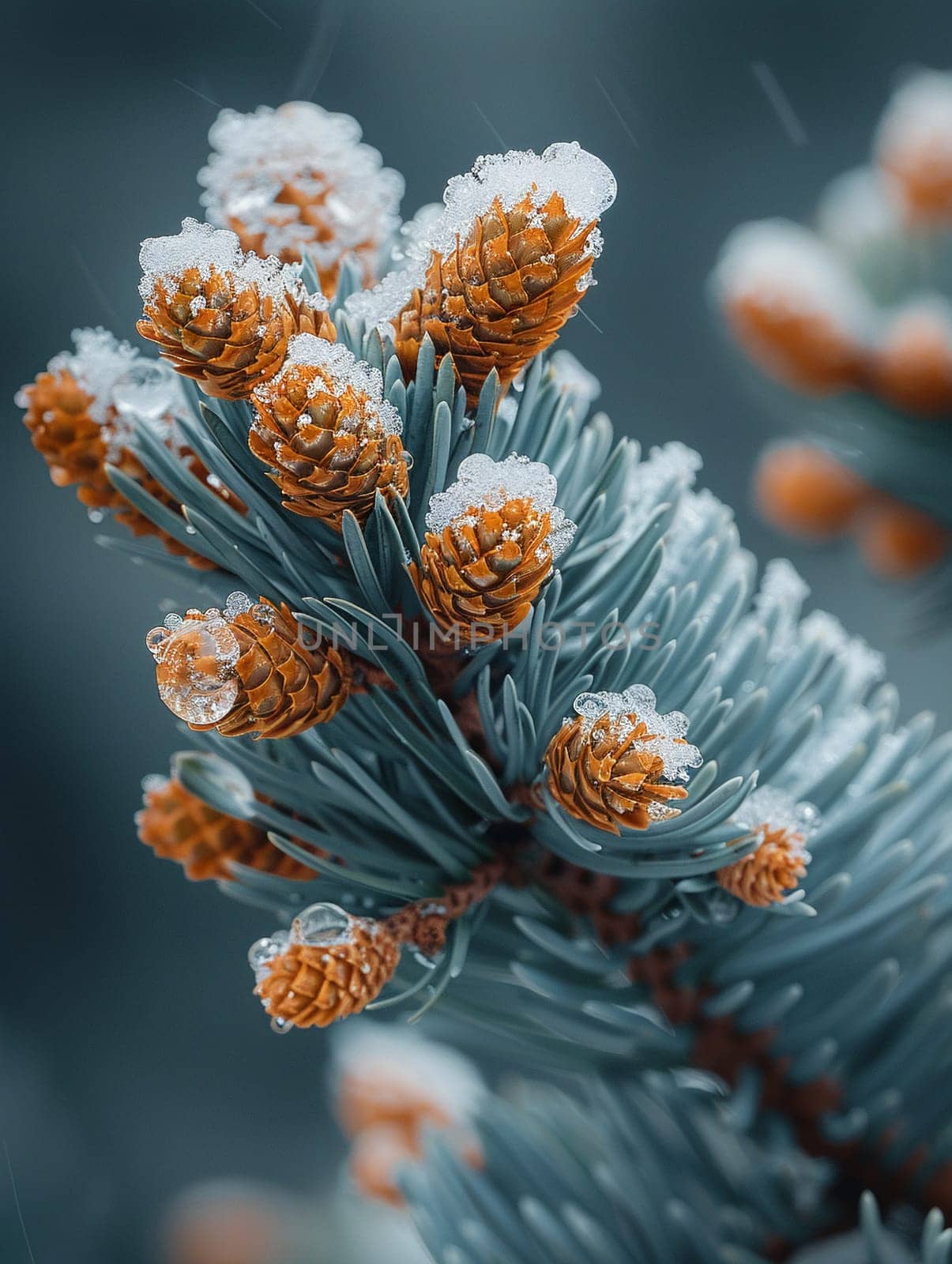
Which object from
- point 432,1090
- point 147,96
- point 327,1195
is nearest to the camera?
point 432,1090

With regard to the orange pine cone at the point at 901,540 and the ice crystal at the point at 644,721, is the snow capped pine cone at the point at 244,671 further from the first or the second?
the orange pine cone at the point at 901,540

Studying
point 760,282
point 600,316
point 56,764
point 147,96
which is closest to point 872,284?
point 760,282

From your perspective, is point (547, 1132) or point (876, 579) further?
point (876, 579)

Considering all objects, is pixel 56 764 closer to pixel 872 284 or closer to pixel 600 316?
pixel 600 316

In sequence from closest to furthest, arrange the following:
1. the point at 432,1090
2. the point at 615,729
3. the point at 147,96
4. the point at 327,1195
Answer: the point at 615,729, the point at 432,1090, the point at 147,96, the point at 327,1195

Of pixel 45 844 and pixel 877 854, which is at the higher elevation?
pixel 877 854

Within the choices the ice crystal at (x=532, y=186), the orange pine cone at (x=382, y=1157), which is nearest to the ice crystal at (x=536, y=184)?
the ice crystal at (x=532, y=186)

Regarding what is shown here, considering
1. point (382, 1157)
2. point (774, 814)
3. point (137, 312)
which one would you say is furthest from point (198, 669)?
point (137, 312)
